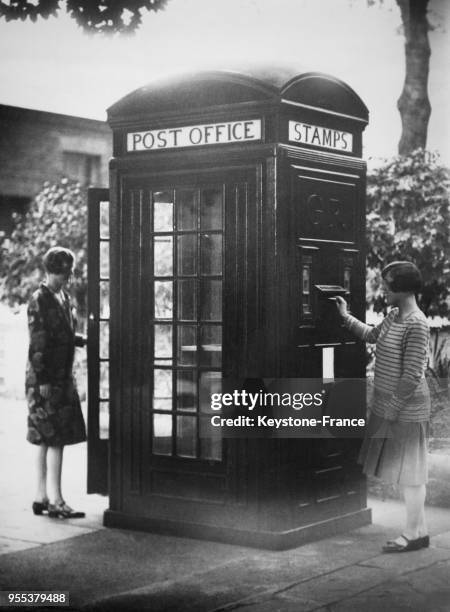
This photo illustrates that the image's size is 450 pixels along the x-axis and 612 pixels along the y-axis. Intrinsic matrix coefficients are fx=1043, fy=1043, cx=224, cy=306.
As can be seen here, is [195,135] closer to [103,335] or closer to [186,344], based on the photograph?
[186,344]

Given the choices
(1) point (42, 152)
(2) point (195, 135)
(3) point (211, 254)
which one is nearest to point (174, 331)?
(3) point (211, 254)

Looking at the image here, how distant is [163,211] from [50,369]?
112 cm

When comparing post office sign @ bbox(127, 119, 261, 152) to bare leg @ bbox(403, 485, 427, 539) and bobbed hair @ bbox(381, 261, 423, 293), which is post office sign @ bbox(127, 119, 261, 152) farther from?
bare leg @ bbox(403, 485, 427, 539)

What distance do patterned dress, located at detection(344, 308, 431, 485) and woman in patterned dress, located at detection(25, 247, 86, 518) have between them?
1.71 m

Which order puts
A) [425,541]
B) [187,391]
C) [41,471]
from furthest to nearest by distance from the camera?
[41,471], [187,391], [425,541]

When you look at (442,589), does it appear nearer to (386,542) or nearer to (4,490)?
(386,542)

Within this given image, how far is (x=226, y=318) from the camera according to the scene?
5.11 metres

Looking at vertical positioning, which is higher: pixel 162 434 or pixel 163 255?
pixel 163 255

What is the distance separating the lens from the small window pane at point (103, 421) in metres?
5.88

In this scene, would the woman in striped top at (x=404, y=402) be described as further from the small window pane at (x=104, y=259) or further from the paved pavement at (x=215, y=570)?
the small window pane at (x=104, y=259)

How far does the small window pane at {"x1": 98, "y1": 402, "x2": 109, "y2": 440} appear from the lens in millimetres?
5883

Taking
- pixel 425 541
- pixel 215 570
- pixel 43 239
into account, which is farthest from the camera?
pixel 43 239

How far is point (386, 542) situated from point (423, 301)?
3.05 meters

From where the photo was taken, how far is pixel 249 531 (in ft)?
16.7
